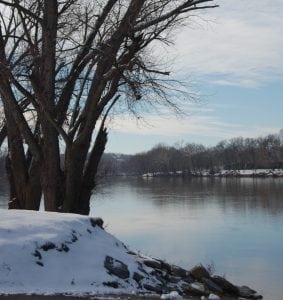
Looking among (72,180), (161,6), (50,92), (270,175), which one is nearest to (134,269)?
(72,180)

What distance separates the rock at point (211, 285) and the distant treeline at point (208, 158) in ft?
336

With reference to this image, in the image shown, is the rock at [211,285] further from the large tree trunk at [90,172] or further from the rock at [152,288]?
the large tree trunk at [90,172]

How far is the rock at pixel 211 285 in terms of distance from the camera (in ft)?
27.5

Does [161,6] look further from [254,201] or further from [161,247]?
[254,201]

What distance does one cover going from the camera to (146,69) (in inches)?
463

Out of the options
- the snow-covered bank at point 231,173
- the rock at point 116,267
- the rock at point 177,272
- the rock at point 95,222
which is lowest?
the rock at point 177,272

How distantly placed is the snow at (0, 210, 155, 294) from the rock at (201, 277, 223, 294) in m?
1.65

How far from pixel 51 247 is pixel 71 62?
753cm

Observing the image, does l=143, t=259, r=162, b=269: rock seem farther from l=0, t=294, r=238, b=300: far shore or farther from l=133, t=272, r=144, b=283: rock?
l=0, t=294, r=238, b=300: far shore

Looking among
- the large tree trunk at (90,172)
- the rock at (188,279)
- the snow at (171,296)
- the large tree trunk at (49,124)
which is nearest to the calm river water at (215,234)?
the rock at (188,279)

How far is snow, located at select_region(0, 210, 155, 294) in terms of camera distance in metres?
5.75

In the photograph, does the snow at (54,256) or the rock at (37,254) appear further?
the rock at (37,254)


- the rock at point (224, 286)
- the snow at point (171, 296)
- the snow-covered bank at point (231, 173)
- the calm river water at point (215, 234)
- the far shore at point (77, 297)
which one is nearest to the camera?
the far shore at point (77, 297)

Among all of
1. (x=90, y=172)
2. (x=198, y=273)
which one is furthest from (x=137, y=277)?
(x=90, y=172)
